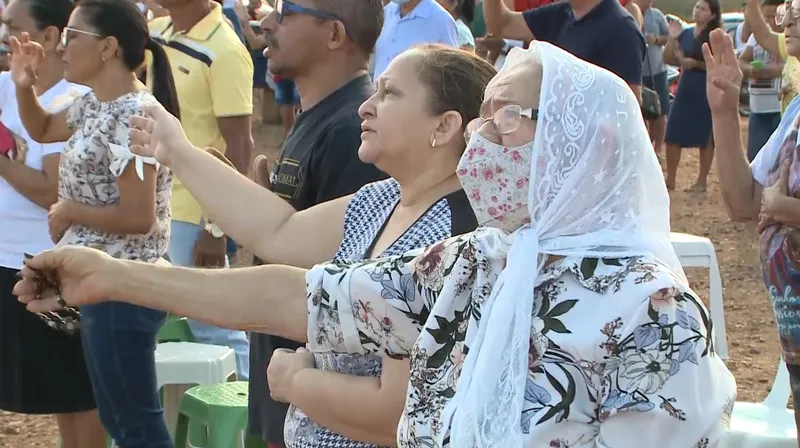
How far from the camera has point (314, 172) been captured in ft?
8.87

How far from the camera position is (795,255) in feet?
9.80

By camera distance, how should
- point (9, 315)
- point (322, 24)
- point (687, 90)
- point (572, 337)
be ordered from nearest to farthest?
point (572, 337)
point (322, 24)
point (9, 315)
point (687, 90)

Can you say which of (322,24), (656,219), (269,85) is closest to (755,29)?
(322,24)

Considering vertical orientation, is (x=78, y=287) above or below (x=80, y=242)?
above

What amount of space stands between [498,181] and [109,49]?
2288mm

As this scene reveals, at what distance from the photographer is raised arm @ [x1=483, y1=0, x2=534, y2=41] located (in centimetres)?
533

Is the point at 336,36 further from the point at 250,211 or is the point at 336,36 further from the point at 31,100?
the point at 31,100

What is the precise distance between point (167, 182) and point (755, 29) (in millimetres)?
3997

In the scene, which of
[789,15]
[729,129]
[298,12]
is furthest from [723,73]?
[298,12]

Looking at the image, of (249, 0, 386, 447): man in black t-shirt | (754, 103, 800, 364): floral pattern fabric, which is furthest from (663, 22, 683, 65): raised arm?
(249, 0, 386, 447): man in black t-shirt

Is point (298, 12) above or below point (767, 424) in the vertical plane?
above

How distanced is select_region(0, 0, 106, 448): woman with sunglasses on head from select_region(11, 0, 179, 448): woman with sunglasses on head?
0.24 meters

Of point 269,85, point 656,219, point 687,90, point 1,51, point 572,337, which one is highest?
point 656,219

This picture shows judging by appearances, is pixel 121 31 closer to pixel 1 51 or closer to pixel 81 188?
pixel 81 188
